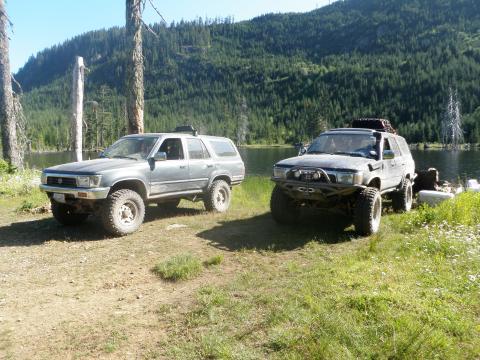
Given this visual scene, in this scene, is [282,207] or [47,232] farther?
[282,207]

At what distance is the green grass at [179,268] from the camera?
6.25m

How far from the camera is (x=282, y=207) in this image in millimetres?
9164

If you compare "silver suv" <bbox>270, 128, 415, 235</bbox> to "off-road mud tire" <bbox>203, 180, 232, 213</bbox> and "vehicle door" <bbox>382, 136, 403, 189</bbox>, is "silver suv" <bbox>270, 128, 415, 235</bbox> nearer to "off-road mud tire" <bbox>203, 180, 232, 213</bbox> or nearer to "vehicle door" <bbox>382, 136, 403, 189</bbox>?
"vehicle door" <bbox>382, 136, 403, 189</bbox>

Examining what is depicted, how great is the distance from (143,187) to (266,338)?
5623 mm

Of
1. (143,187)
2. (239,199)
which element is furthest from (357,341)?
(239,199)

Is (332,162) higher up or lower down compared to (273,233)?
higher up

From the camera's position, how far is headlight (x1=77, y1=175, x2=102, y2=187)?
8117mm

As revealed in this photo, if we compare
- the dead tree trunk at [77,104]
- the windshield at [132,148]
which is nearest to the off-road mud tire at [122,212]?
the windshield at [132,148]

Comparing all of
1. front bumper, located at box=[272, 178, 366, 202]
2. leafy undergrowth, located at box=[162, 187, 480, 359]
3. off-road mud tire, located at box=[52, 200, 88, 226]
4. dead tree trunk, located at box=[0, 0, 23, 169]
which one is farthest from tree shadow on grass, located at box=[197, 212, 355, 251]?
dead tree trunk, located at box=[0, 0, 23, 169]

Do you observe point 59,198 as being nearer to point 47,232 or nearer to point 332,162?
point 47,232

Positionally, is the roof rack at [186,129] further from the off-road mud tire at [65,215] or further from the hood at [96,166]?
the off-road mud tire at [65,215]

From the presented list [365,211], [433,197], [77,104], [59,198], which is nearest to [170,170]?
[59,198]

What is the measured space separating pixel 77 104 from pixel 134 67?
2480mm

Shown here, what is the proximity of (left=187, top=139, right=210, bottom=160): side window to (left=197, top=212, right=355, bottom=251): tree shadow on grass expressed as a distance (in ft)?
6.66
